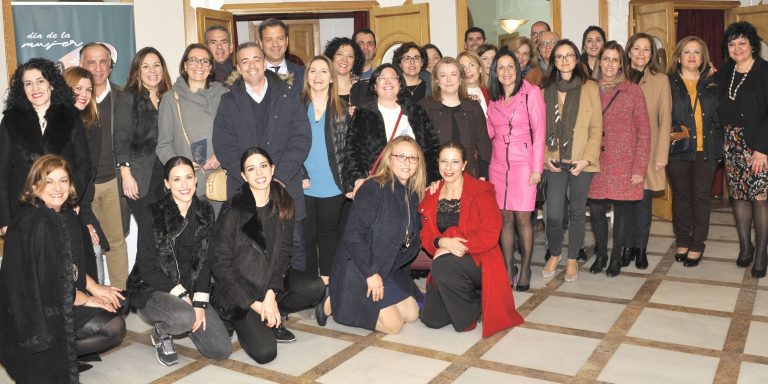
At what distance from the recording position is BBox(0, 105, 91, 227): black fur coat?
3.55 meters

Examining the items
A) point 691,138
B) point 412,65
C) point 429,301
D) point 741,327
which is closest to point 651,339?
point 741,327

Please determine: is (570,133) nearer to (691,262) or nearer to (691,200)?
(691,200)

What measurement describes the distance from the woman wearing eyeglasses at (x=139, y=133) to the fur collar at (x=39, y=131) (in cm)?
44

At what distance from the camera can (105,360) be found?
3473mm

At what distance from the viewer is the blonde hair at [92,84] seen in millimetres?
3854

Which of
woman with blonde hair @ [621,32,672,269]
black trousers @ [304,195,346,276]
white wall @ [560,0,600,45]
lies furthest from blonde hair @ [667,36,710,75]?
white wall @ [560,0,600,45]

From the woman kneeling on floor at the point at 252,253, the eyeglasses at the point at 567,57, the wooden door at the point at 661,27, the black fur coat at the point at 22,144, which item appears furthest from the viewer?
the wooden door at the point at 661,27

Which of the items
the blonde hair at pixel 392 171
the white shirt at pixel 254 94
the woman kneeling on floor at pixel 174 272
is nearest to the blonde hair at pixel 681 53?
the blonde hair at pixel 392 171

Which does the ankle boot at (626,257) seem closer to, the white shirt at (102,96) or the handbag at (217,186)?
the handbag at (217,186)

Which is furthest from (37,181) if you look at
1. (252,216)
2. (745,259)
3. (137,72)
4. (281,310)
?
(745,259)

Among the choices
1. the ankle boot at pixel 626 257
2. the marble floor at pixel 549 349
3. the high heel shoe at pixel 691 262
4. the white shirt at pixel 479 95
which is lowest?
the marble floor at pixel 549 349

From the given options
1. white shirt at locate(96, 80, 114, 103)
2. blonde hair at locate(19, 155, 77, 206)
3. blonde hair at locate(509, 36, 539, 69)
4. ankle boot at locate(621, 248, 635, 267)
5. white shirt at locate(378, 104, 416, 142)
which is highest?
blonde hair at locate(509, 36, 539, 69)

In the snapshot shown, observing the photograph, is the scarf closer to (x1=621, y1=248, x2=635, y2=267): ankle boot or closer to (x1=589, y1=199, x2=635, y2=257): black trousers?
(x1=589, y1=199, x2=635, y2=257): black trousers

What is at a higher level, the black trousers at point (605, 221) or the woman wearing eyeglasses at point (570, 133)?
the woman wearing eyeglasses at point (570, 133)
